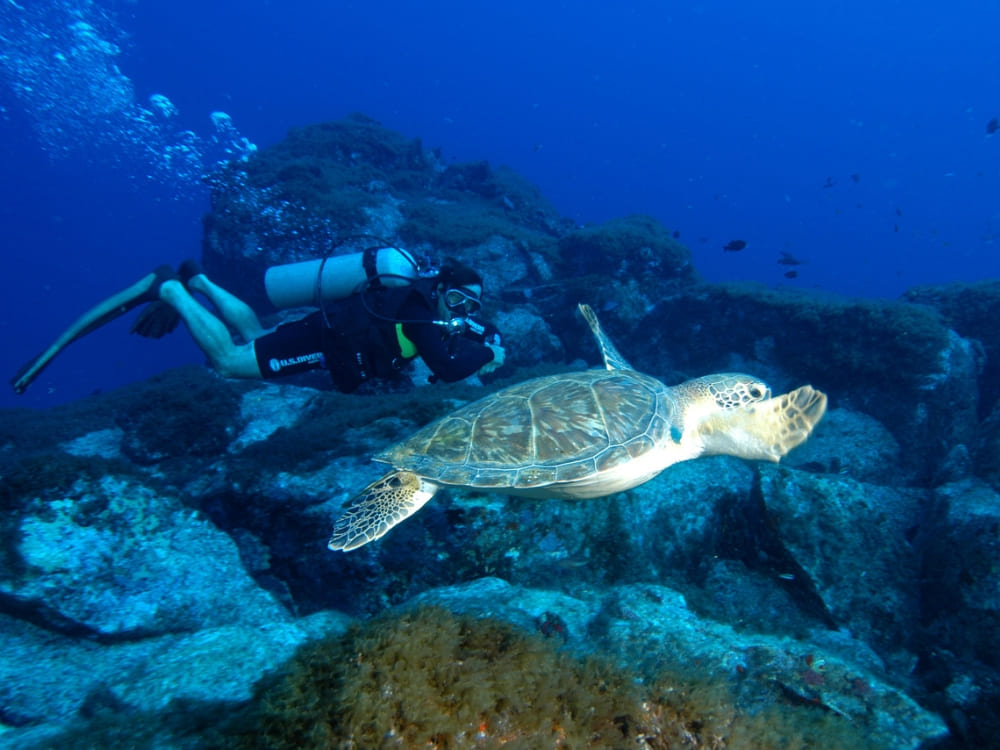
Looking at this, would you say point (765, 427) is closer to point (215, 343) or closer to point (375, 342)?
point (375, 342)

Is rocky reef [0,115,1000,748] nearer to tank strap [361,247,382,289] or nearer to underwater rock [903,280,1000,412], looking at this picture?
underwater rock [903,280,1000,412]

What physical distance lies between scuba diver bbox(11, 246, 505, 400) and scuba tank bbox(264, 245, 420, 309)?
0.01 m

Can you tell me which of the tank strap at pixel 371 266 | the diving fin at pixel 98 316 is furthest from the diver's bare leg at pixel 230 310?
the tank strap at pixel 371 266

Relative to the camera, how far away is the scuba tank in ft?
16.7

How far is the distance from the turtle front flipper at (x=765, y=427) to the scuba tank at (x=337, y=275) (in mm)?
3351

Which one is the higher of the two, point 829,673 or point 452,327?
point 452,327

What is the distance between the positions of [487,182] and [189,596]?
1877 centimetres

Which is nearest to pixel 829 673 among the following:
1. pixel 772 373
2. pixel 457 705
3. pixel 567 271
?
pixel 457 705

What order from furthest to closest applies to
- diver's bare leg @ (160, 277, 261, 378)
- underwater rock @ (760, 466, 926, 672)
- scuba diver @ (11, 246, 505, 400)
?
diver's bare leg @ (160, 277, 261, 378)
scuba diver @ (11, 246, 505, 400)
underwater rock @ (760, 466, 926, 672)

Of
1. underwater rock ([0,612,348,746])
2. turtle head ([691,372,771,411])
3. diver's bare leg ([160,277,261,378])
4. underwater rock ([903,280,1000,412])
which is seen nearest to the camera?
underwater rock ([0,612,348,746])

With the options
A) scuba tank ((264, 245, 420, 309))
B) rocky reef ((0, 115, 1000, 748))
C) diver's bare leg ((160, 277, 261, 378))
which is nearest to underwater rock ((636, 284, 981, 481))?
rocky reef ((0, 115, 1000, 748))

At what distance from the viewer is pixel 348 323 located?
4805 mm

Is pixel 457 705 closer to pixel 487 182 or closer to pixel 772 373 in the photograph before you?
pixel 772 373

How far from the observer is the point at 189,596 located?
11.7 feet
